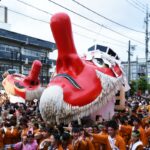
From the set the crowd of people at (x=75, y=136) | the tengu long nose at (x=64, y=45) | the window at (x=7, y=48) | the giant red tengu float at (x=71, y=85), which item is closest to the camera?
the crowd of people at (x=75, y=136)

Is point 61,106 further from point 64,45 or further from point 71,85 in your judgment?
point 64,45

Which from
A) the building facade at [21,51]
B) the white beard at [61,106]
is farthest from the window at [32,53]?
the white beard at [61,106]

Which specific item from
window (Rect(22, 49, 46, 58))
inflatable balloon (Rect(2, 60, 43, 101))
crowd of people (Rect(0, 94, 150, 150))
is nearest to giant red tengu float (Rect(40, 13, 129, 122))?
crowd of people (Rect(0, 94, 150, 150))

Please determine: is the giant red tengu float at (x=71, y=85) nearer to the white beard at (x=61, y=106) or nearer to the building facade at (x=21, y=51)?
the white beard at (x=61, y=106)

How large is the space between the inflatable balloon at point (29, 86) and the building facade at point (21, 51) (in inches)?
947

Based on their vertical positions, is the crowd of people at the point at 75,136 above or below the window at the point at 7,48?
below

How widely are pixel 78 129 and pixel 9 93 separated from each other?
599 inches

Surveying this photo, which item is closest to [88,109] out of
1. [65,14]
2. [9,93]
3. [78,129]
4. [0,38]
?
[65,14]

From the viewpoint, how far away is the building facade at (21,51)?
4600 centimetres

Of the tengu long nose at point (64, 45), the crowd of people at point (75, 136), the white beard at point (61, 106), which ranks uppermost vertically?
the tengu long nose at point (64, 45)

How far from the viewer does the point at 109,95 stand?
11.0 meters

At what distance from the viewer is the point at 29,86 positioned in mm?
19984

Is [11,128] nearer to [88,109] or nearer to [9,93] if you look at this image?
[88,109]

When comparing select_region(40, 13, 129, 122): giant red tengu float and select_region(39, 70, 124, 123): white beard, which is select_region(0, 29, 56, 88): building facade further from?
select_region(39, 70, 124, 123): white beard
